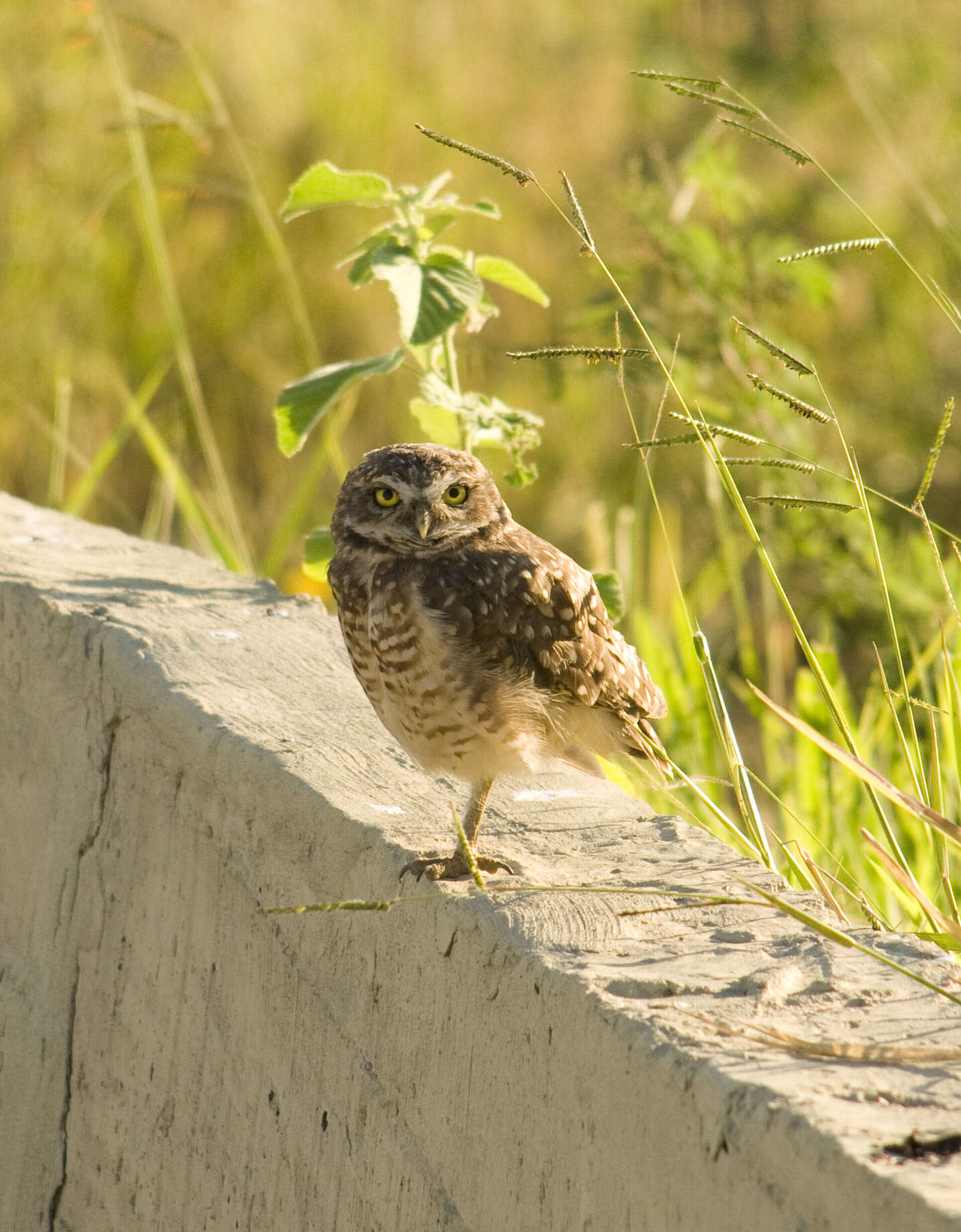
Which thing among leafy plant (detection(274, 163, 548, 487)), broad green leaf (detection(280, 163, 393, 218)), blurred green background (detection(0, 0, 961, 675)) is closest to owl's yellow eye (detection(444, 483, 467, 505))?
leafy plant (detection(274, 163, 548, 487))

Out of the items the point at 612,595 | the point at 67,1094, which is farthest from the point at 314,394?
the point at 67,1094

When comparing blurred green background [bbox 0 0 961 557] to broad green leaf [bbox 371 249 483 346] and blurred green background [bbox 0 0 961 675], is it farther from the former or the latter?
broad green leaf [bbox 371 249 483 346]

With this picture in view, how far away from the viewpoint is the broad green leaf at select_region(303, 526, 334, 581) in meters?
3.01

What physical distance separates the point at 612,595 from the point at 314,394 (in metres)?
0.70

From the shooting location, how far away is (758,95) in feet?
26.3

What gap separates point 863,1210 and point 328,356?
6.20m

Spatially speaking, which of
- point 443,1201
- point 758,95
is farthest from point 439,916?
point 758,95

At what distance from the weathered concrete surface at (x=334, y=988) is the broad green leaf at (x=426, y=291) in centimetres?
66

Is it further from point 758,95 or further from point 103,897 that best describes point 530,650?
point 758,95

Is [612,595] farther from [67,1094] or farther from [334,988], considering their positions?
[67,1094]

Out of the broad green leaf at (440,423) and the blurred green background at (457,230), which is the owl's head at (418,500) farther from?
the blurred green background at (457,230)

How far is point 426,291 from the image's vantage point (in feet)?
8.88

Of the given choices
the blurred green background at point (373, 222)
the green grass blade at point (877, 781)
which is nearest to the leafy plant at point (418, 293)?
the green grass blade at point (877, 781)

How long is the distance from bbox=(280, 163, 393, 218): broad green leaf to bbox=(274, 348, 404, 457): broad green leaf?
0.96 ft
